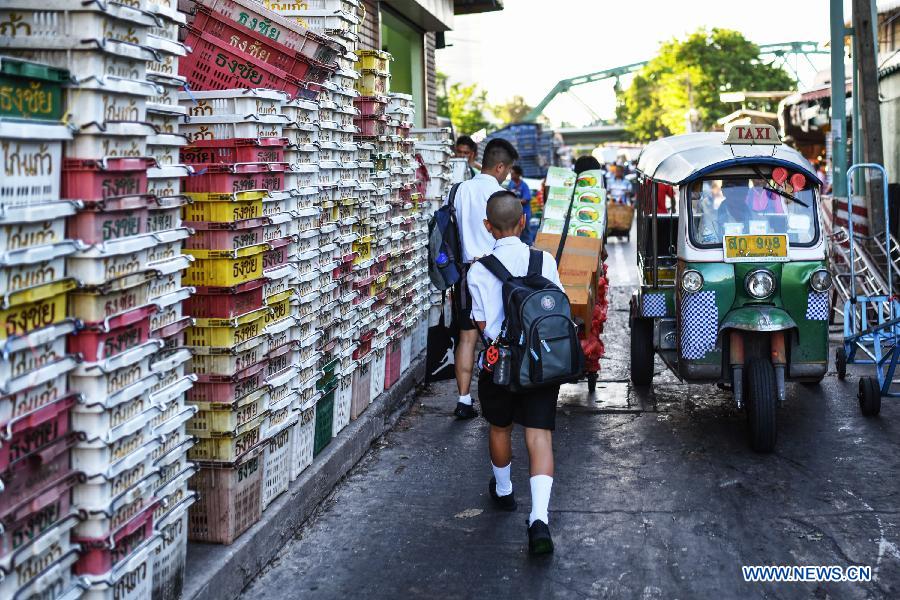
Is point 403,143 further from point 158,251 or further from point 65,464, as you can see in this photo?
point 65,464

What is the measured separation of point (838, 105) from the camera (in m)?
14.7

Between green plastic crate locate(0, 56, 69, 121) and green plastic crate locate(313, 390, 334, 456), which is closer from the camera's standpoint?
green plastic crate locate(0, 56, 69, 121)

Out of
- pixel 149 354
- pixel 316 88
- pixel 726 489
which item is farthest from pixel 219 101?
pixel 726 489

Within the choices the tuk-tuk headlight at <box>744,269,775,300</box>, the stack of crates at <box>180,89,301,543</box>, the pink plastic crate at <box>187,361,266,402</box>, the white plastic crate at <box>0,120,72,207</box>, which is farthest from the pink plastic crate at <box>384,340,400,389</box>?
the white plastic crate at <box>0,120,72,207</box>

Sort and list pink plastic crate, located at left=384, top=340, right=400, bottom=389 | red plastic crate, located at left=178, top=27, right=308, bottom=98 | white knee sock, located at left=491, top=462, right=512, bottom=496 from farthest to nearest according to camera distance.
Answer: pink plastic crate, located at left=384, top=340, right=400, bottom=389 < white knee sock, located at left=491, top=462, right=512, bottom=496 < red plastic crate, located at left=178, top=27, right=308, bottom=98

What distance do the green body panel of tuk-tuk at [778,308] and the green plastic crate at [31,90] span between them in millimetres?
5329

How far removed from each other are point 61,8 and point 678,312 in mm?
5530

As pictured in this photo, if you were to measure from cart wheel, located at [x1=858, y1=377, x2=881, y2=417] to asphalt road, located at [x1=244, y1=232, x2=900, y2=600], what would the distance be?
10cm

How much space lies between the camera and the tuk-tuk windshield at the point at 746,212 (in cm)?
800

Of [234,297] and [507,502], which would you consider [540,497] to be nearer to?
[507,502]

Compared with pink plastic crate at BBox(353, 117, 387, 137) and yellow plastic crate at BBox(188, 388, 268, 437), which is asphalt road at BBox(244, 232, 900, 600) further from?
pink plastic crate at BBox(353, 117, 387, 137)

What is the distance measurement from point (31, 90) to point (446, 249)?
16.7ft

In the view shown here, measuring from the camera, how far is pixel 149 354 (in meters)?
4.06

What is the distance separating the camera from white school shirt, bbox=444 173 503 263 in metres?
8.27
